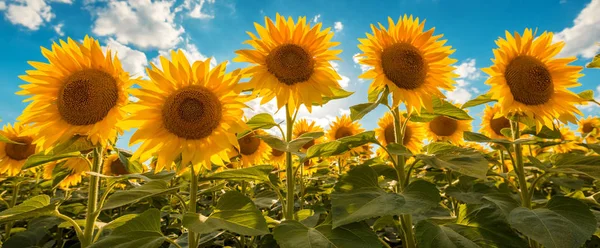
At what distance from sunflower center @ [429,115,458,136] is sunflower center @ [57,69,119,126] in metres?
4.03

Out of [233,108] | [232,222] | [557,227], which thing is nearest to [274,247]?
[232,222]

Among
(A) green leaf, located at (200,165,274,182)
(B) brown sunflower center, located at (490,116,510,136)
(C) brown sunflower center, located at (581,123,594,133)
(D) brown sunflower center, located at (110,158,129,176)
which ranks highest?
(C) brown sunflower center, located at (581,123,594,133)

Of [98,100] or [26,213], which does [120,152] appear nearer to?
[98,100]

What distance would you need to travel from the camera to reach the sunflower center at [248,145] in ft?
14.3

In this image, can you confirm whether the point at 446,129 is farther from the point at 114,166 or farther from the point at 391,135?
the point at 114,166

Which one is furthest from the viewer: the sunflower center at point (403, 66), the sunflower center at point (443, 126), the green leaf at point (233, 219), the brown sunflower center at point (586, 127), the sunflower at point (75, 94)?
the brown sunflower center at point (586, 127)

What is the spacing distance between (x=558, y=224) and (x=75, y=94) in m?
2.88

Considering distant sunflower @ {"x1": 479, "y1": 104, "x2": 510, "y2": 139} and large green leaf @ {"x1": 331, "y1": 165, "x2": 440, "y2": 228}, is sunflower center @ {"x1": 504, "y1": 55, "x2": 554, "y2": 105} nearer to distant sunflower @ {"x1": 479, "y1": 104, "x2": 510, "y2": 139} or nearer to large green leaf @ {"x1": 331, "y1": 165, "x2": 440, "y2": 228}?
large green leaf @ {"x1": 331, "y1": 165, "x2": 440, "y2": 228}

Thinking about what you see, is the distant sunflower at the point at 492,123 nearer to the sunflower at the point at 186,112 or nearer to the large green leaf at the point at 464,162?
the large green leaf at the point at 464,162

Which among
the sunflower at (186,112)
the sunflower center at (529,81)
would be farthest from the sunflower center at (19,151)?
the sunflower center at (529,81)

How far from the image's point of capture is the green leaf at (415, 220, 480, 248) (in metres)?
1.88

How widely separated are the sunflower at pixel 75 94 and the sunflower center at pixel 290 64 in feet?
3.09

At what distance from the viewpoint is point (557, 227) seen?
1.93 metres

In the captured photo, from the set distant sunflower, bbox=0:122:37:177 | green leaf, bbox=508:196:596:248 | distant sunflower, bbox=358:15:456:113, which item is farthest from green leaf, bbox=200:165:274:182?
distant sunflower, bbox=0:122:37:177
